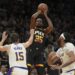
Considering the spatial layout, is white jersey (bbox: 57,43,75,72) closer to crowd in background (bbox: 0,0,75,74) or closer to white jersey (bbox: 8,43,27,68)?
white jersey (bbox: 8,43,27,68)

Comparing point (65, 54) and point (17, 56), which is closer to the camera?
point (17, 56)

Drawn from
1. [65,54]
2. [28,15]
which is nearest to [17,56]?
[65,54]

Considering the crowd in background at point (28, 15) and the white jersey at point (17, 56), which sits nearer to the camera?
the white jersey at point (17, 56)

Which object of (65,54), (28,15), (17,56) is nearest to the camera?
(17,56)

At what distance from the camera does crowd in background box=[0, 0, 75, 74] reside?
18797 mm

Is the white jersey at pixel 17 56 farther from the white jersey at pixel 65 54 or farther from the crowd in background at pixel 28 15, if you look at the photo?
the crowd in background at pixel 28 15

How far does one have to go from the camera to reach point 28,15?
2056 centimetres

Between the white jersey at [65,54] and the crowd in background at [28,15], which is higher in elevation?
the crowd in background at [28,15]

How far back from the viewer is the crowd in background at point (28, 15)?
18797 millimetres

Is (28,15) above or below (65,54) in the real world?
above

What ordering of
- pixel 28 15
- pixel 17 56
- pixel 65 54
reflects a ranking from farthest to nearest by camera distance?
pixel 28 15 < pixel 65 54 < pixel 17 56

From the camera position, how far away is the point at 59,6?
71.7 ft

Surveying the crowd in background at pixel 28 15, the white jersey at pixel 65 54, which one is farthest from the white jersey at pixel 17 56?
the crowd in background at pixel 28 15

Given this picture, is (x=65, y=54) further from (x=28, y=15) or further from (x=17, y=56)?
(x=28, y=15)
